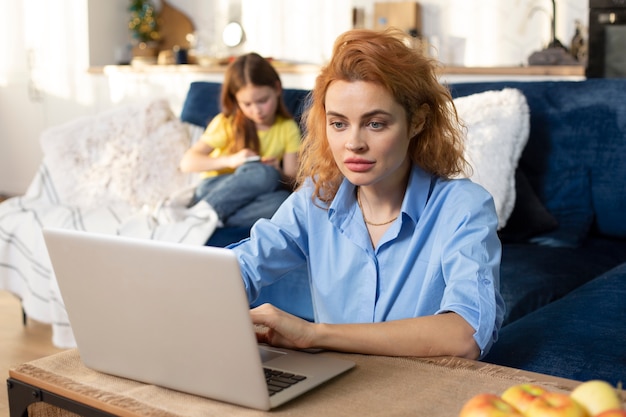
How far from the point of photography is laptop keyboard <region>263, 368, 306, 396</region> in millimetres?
1105

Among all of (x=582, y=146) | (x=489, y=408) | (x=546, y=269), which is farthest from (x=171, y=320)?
(x=582, y=146)

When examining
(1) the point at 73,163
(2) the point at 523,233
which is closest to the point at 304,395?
(2) the point at 523,233

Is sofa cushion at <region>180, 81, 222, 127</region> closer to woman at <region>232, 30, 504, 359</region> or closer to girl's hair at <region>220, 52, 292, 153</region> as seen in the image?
girl's hair at <region>220, 52, 292, 153</region>

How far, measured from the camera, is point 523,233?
9.12 ft

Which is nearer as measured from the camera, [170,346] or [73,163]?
[170,346]

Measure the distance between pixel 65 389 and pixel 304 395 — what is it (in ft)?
1.04

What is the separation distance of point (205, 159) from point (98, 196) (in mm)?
453

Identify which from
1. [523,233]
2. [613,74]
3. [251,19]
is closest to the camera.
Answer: [523,233]

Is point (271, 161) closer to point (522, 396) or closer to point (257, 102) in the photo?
point (257, 102)

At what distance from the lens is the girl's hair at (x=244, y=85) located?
3232 millimetres

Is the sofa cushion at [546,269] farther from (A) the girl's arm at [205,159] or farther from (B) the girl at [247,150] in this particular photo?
(A) the girl's arm at [205,159]

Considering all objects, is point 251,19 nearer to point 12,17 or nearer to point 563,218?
point 12,17

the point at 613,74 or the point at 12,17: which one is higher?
the point at 12,17

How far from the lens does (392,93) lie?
4.86 feet
